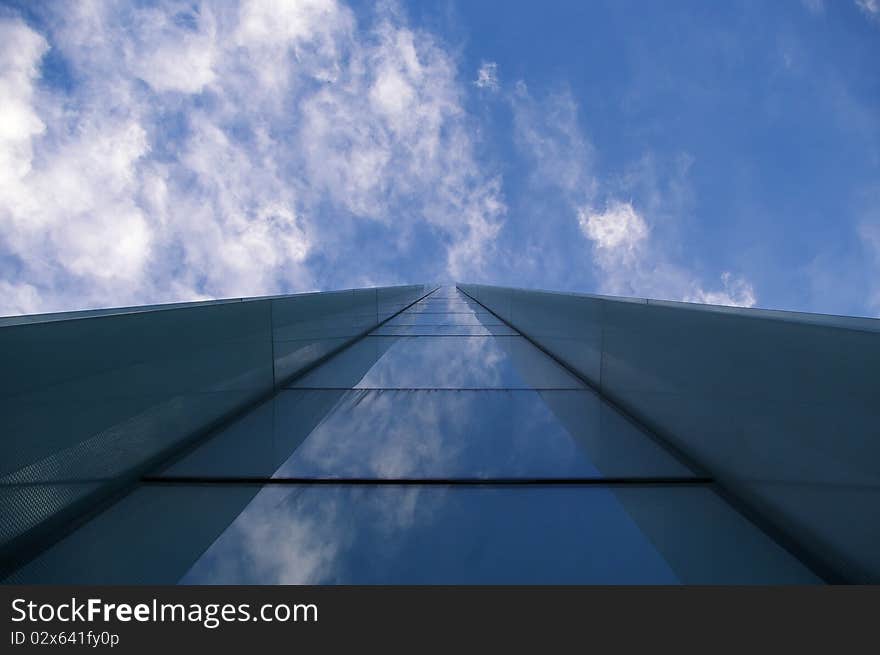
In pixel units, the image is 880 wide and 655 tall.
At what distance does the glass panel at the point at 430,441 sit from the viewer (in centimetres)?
222

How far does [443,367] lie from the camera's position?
4340mm

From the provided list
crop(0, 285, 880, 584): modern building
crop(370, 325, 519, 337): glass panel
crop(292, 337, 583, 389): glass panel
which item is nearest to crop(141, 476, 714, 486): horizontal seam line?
crop(0, 285, 880, 584): modern building

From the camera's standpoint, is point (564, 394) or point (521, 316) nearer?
point (564, 394)

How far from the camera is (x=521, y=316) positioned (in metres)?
7.03

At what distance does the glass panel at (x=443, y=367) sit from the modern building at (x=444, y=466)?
2.28ft

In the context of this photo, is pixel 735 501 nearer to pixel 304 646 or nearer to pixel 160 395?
pixel 304 646

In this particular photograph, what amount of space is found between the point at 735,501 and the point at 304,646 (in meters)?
2.09

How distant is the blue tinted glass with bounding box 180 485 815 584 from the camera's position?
1481 mm

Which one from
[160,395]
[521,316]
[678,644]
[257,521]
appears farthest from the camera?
[521,316]

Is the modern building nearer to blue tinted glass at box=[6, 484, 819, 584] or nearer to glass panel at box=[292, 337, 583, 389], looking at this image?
blue tinted glass at box=[6, 484, 819, 584]

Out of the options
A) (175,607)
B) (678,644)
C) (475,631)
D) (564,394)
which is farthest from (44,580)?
(564,394)

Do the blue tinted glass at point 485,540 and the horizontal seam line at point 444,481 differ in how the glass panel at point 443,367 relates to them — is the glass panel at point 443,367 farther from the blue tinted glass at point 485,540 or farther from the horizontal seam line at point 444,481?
the blue tinted glass at point 485,540

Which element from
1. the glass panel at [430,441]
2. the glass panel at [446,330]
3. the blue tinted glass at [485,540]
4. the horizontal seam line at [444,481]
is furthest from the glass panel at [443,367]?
the blue tinted glass at [485,540]

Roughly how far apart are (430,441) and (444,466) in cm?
32
